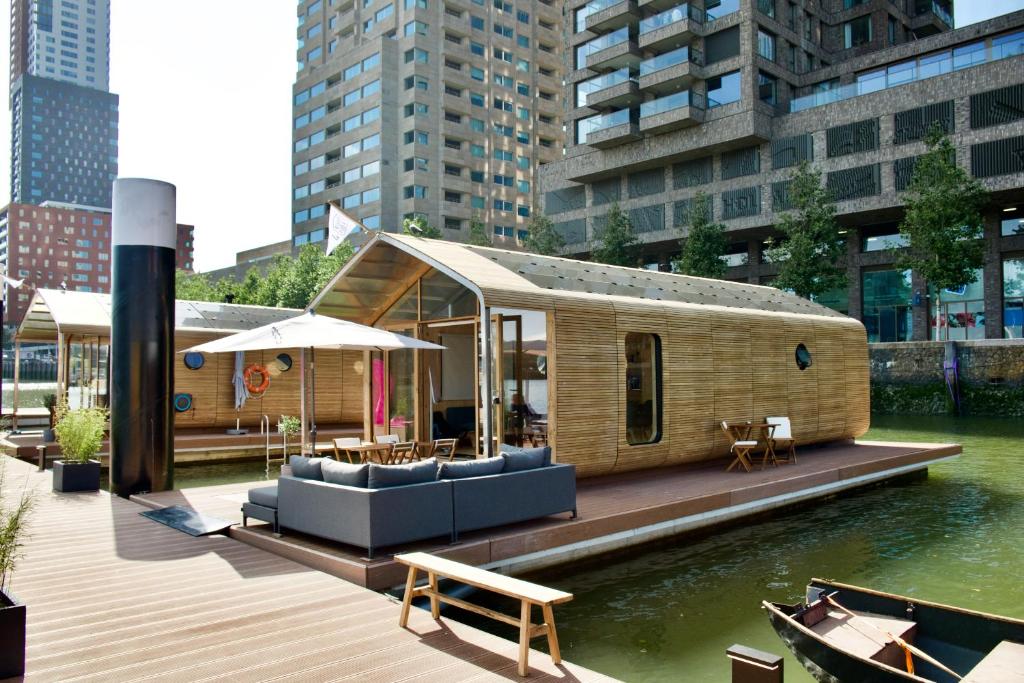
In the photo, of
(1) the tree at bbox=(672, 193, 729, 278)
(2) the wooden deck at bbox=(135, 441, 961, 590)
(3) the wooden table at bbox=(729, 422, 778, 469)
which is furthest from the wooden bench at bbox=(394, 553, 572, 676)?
(1) the tree at bbox=(672, 193, 729, 278)

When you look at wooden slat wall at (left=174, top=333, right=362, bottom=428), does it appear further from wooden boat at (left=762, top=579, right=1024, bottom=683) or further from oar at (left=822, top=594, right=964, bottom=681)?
oar at (left=822, top=594, right=964, bottom=681)

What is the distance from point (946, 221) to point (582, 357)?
84.3ft

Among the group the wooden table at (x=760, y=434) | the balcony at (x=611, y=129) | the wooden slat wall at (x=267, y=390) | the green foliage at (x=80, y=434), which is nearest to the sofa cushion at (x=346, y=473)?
the green foliage at (x=80, y=434)

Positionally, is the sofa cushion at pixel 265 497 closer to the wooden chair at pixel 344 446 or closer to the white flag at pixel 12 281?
the wooden chair at pixel 344 446

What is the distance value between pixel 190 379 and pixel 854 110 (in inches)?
1226

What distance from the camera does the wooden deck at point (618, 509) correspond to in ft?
21.5

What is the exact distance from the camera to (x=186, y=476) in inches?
573

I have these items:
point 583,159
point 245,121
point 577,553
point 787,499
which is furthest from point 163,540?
point 583,159

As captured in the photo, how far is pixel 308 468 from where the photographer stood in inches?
274

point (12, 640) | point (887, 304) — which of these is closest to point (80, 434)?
point (12, 640)

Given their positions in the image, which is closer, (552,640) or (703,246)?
(552,640)

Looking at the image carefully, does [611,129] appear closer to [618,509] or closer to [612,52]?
[612,52]

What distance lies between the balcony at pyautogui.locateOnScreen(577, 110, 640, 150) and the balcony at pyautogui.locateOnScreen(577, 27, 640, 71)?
3110 mm

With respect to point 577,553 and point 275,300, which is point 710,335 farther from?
point 275,300
